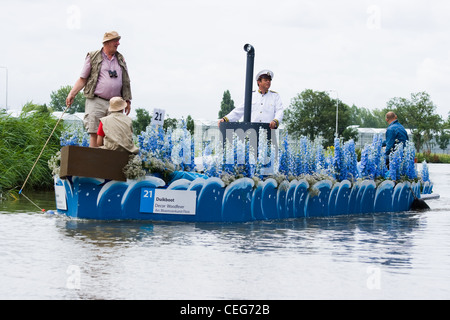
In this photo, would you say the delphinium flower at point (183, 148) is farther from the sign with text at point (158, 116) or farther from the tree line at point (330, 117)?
the tree line at point (330, 117)

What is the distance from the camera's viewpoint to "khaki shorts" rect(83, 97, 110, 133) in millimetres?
12875

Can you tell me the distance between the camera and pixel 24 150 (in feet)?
66.3

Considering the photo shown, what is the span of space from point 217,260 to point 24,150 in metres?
12.6

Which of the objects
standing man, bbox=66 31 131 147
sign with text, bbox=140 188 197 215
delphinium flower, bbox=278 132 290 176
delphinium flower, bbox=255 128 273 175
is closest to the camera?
sign with text, bbox=140 188 197 215

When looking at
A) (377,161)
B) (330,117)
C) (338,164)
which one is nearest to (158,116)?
(338,164)

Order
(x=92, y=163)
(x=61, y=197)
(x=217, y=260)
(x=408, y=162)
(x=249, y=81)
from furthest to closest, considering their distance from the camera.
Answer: (x=408, y=162)
(x=249, y=81)
(x=61, y=197)
(x=92, y=163)
(x=217, y=260)

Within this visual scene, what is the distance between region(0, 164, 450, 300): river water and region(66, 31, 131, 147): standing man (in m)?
1.68

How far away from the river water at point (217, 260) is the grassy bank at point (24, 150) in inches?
242

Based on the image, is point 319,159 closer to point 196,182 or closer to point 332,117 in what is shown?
point 196,182

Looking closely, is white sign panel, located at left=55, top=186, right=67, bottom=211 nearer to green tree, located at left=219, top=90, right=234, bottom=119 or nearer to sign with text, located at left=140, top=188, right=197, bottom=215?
sign with text, located at left=140, top=188, right=197, bottom=215

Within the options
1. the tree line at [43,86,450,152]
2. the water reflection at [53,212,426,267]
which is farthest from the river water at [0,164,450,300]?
the tree line at [43,86,450,152]

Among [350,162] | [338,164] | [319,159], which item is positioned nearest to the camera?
A: [319,159]

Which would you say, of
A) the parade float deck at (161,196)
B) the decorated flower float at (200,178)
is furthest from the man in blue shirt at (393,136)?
the parade float deck at (161,196)
